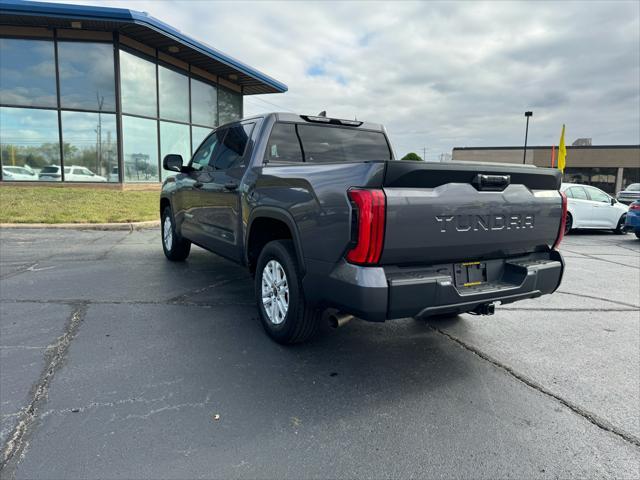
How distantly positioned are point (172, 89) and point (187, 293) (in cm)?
1523

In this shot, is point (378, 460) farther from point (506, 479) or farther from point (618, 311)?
point (618, 311)

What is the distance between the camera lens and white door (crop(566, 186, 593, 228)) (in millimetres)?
12930

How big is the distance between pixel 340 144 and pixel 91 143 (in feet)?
46.0

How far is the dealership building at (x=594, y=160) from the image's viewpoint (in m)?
38.5

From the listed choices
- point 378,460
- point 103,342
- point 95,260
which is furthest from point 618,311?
point 95,260

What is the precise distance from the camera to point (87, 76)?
51.0ft

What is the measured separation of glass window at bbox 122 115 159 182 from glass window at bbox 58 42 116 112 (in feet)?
3.16

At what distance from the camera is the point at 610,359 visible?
12.1ft

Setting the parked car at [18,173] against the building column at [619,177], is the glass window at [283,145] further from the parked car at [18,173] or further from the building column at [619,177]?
the building column at [619,177]

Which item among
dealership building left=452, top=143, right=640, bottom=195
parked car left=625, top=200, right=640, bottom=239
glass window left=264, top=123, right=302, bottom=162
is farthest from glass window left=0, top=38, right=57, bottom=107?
dealership building left=452, top=143, right=640, bottom=195

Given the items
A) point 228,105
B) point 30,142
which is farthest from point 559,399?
point 228,105

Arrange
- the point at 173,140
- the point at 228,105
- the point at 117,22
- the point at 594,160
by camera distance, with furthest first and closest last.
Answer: the point at 594,160 → the point at 228,105 → the point at 173,140 → the point at 117,22

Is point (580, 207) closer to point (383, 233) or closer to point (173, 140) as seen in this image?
point (383, 233)

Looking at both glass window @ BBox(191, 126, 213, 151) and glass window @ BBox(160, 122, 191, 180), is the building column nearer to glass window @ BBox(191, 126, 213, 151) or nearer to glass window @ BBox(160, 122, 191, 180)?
glass window @ BBox(191, 126, 213, 151)
